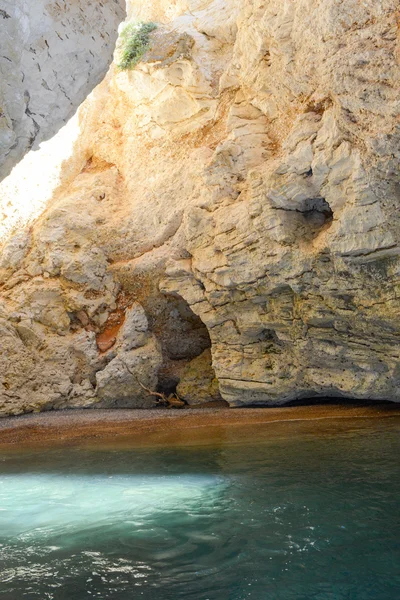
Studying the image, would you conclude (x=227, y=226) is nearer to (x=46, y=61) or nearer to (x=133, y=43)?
(x=133, y=43)

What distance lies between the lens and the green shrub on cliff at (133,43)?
15391 mm

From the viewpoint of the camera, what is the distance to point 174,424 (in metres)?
12.9

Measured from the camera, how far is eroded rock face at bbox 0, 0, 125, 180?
4184mm

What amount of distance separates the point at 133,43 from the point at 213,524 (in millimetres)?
13988

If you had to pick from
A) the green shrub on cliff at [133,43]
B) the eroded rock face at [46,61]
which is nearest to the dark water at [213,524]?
the eroded rock face at [46,61]

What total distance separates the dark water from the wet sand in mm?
1520

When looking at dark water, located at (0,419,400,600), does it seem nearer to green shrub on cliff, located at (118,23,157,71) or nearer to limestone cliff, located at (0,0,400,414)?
limestone cliff, located at (0,0,400,414)

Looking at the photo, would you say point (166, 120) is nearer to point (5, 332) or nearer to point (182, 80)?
point (182, 80)

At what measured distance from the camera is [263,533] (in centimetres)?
578

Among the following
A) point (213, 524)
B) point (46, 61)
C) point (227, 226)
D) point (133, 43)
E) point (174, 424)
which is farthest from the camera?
point (133, 43)

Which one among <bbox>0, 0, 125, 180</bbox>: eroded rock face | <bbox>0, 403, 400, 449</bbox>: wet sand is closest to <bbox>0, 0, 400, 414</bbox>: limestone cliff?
<bbox>0, 403, 400, 449</bbox>: wet sand

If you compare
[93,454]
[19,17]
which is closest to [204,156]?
[93,454]

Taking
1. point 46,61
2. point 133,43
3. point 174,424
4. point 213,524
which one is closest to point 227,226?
point 174,424

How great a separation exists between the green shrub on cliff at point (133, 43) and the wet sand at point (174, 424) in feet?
33.5
